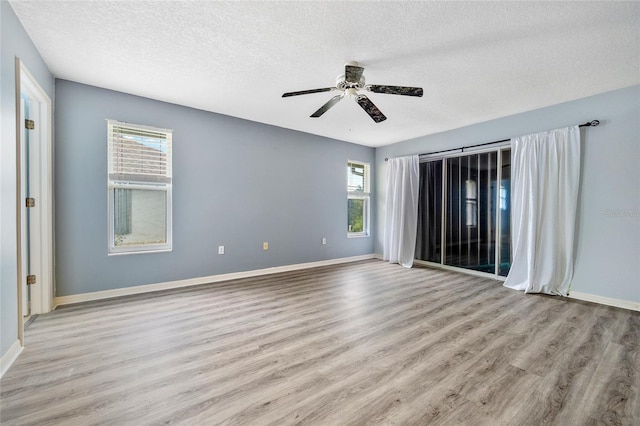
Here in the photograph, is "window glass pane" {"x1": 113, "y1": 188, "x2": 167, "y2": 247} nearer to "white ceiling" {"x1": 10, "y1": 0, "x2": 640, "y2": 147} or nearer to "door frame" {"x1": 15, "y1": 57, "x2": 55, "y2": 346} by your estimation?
"door frame" {"x1": 15, "y1": 57, "x2": 55, "y2": 346}

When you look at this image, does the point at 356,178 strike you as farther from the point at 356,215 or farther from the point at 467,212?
the point at 467,212

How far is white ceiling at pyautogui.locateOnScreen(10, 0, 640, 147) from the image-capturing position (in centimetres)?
195

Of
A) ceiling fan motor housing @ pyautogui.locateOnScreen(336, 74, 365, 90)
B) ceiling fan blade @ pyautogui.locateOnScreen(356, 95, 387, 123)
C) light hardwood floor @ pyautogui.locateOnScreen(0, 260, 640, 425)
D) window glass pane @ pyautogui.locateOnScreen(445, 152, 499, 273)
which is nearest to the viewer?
light hardwood floor @ pyautogui.locateOnScreen(0, 260, 640, 425)

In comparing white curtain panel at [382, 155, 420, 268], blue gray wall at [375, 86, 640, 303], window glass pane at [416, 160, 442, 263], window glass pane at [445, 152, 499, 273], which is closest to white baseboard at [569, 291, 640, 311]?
blue gray wall at [375, 86, 640, 303]

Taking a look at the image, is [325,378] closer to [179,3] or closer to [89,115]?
[179,3]

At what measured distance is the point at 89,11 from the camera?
1.99 metres

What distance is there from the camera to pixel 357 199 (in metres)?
5.99

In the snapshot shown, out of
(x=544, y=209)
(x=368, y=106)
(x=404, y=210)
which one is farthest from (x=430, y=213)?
(x=368, y=106)

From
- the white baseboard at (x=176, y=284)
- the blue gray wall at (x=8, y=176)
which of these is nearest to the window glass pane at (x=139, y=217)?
the white baseboard at (x=176, y=284)

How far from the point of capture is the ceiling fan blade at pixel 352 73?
241 centimetres

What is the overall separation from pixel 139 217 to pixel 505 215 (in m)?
5.35

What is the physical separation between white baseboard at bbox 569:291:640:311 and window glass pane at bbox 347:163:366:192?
3827 millimetres

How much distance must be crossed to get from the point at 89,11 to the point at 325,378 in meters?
3.12

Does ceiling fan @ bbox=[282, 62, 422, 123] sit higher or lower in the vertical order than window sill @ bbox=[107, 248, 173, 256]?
higher
